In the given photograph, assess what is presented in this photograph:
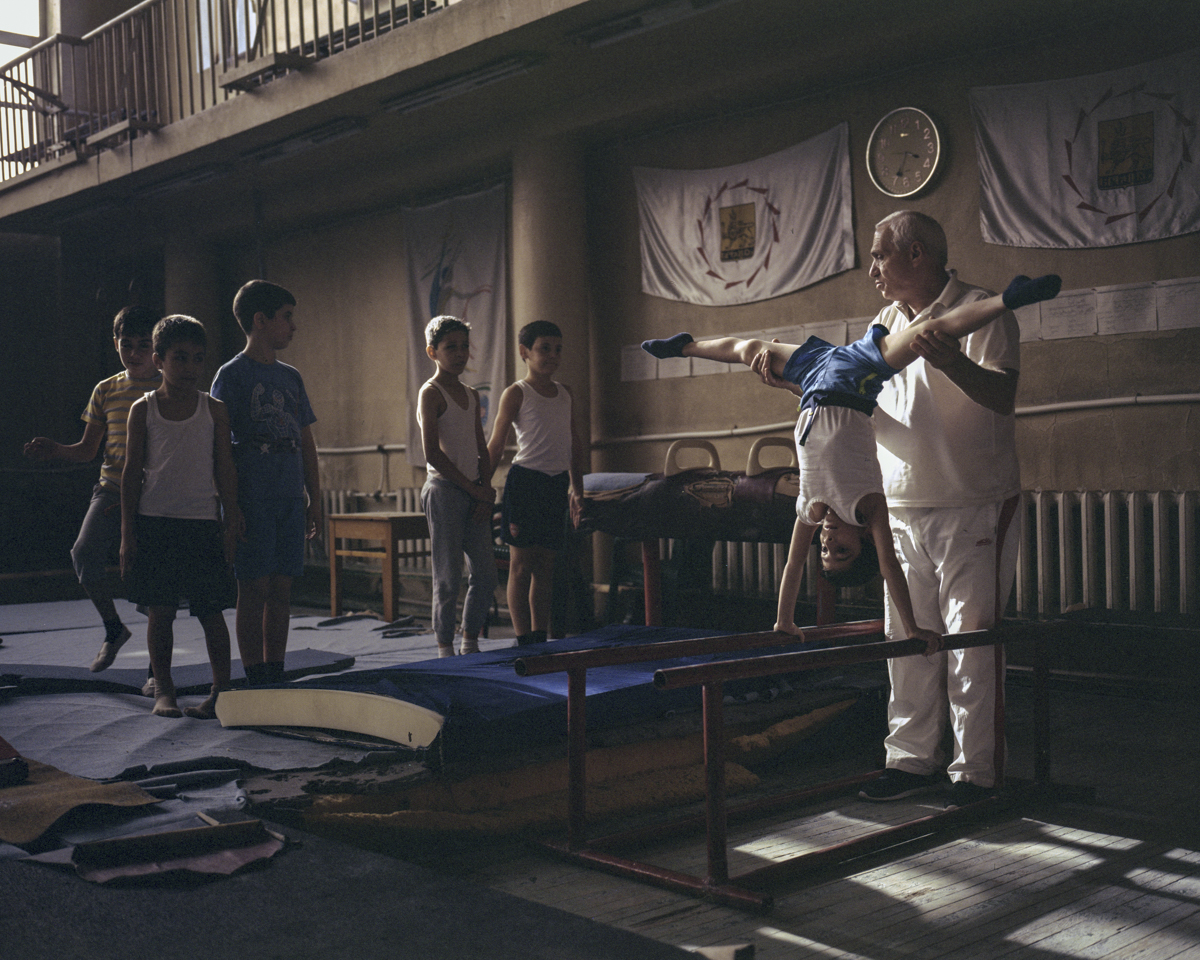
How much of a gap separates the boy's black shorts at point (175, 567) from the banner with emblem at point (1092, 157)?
12.5 ft

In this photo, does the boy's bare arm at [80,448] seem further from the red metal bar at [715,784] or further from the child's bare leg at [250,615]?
the red metal bar at [715,784]

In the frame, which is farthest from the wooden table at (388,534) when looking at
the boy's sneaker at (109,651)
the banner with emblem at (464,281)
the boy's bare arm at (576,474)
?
the boy's sneaker at (109,651)

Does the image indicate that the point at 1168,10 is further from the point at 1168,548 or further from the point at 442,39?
the point at 442,39

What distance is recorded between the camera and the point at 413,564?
8.12 metres

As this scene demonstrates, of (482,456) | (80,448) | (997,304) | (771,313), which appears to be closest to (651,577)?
(482,456)

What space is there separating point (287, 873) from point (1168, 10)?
4.78m

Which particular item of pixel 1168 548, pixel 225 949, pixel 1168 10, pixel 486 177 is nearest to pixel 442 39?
pixel 486 177

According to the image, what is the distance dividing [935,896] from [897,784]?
0.72 metres

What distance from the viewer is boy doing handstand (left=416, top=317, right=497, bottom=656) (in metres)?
4.66

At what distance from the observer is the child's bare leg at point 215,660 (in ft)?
13.0

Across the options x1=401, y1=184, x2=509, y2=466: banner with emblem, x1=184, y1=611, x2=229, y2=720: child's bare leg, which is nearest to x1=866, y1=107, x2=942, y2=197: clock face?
x1=401, y1=184, x2=509, y2=466: banner with emblem

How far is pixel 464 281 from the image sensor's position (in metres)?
7.61

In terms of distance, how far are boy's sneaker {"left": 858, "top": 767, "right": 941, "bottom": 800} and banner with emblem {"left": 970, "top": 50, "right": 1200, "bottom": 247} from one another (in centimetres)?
288

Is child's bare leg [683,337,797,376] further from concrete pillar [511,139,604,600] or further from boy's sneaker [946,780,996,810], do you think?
concrete pillar [511,139,604,600]
